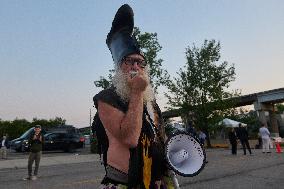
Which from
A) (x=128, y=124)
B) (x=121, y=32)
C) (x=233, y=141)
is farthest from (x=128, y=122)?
(x=233, y=141)

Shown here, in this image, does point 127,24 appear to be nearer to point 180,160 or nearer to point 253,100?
point 180,160

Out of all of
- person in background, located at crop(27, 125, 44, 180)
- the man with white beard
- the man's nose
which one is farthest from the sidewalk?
the man's nose

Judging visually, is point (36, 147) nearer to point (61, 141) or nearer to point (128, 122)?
point (128, 122)

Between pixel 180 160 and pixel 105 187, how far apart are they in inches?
19.2

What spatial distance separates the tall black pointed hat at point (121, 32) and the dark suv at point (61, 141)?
24.1 metres

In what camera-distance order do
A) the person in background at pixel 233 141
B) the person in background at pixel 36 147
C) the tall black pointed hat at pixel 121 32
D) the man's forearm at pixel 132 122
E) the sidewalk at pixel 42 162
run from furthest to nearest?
the person in background at pixel 233 141 < the sidewalk at pixel 42 162 < the person in background at pixel 36 147 < the tall black pointed hat at pixel 121 32 < the man's forearm at pixel 132 122

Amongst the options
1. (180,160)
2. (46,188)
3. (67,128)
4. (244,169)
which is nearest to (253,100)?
(67,128)

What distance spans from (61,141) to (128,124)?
24712 mm

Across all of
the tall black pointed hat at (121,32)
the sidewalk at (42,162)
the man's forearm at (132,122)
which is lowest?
the sidewalk at (42,162)

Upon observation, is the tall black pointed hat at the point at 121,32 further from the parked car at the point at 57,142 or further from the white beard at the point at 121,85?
the parked car at the point at 57,142

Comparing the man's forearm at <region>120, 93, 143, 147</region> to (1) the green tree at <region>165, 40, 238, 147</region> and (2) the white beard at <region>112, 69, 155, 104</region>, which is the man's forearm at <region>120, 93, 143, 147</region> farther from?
(1) the green tree at <region>165, 40, 238, 147</region>

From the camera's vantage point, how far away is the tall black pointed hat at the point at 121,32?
2215mm

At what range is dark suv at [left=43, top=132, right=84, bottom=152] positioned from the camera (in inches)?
1000

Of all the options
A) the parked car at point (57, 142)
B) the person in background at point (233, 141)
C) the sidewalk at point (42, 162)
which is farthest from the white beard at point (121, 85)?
the parked car at point (57, 142)
